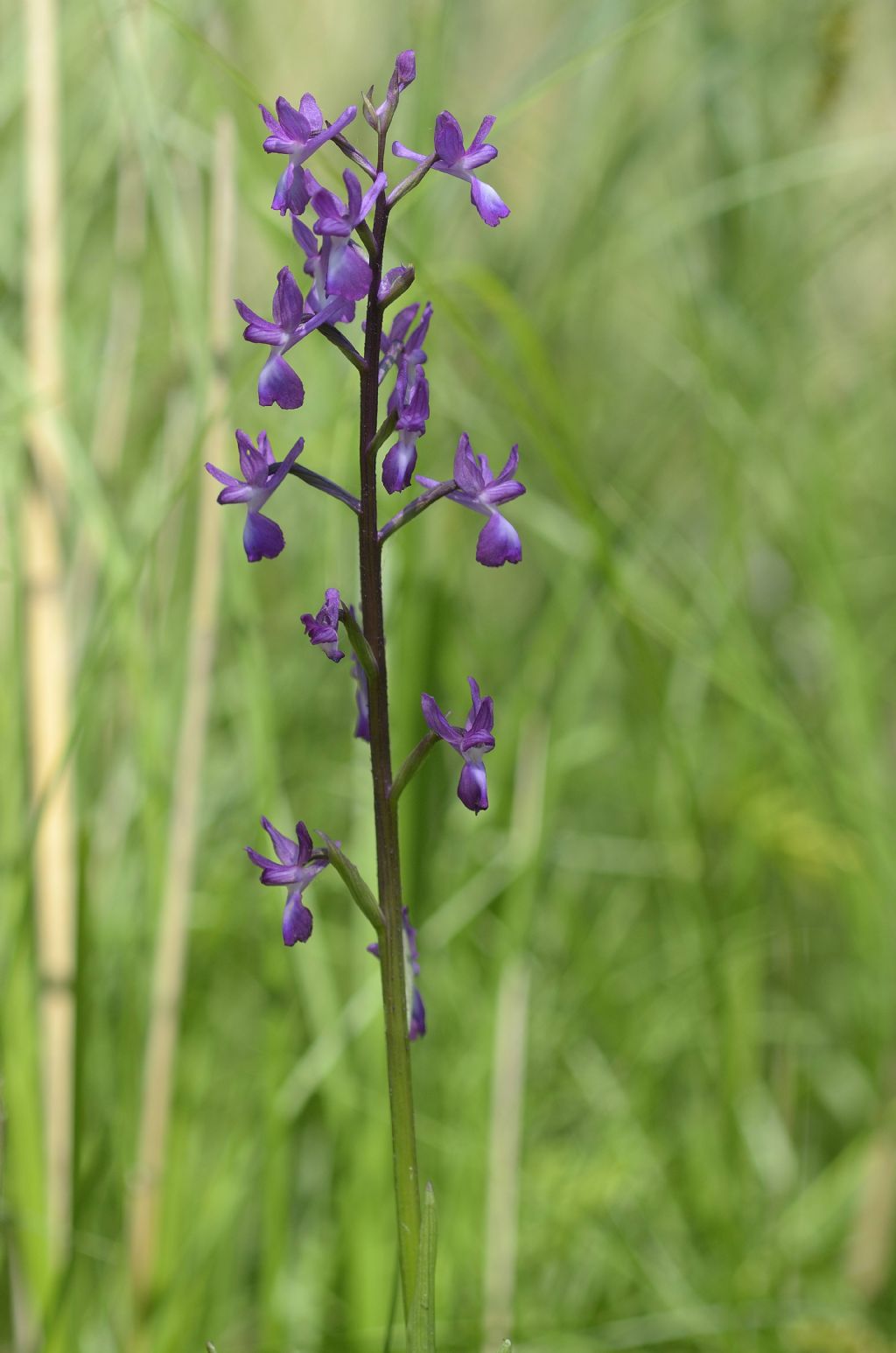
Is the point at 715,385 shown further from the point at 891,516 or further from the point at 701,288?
the point at 891,516

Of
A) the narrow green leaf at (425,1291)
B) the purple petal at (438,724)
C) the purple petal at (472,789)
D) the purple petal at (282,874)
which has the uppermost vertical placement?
the purple petal at (438,724)

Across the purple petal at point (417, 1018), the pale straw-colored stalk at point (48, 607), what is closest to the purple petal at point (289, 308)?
the purple petal at point (417, 1018)

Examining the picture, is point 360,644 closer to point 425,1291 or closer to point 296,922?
point 296,922

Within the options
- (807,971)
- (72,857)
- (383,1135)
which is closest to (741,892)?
(807,971)

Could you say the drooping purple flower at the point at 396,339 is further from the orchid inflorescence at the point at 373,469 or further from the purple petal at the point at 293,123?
the purple petal at the point at 293,123

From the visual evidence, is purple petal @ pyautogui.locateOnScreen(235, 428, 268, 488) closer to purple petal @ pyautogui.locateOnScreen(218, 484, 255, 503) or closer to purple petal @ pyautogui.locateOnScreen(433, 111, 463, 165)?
purple petal @ pyautogui.locateOnScreen(218, 484, 255, 503)

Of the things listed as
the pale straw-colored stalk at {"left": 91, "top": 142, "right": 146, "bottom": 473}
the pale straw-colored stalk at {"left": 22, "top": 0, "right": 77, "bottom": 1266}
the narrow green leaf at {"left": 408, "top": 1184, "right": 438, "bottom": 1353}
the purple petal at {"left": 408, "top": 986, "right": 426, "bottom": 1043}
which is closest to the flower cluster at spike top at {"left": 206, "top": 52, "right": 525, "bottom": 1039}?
the purple petal at {"left": 408, "top": 986, "right": 426, "bottom": 1043}
